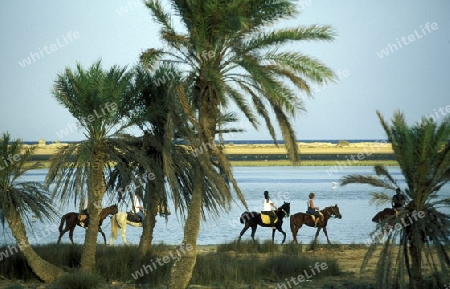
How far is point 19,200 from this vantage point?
14.3 metres

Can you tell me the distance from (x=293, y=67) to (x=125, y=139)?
4.62m

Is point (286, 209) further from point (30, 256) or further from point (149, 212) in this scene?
point (30, 256)

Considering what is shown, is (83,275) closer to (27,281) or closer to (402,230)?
(27,281)

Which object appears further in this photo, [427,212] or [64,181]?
[64,181]

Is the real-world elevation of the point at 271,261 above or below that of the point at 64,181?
below

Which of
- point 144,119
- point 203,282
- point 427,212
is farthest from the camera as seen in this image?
point 144,119

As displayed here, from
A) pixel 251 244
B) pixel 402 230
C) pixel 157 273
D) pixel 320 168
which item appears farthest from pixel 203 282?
pixel 320 168

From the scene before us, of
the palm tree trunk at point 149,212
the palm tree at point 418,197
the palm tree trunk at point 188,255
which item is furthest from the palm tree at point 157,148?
the palm tree at point 418,197

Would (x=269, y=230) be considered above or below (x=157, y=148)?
below

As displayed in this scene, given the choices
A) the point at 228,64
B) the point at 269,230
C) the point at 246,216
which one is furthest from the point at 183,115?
the point at 269,230

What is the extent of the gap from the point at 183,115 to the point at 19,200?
14.5 feet

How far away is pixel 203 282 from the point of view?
14711mm

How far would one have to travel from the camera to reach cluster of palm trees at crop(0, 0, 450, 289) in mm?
12867

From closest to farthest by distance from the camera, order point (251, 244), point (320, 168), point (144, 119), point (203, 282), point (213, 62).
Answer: point (213, 62), point (203, 282), point (144, 119), point (251, 244), point (320, 168)
